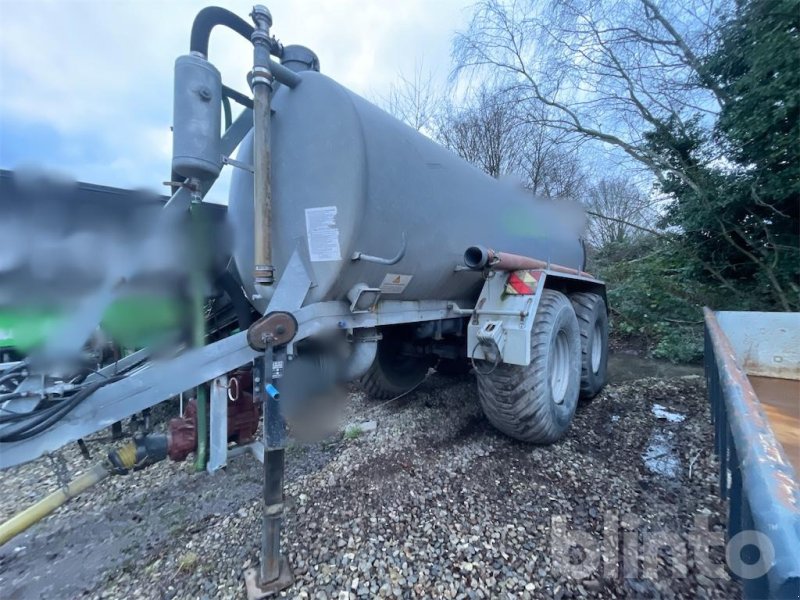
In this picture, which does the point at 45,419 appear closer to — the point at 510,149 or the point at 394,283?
the point at 394,283

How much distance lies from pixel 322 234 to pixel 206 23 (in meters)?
1.10

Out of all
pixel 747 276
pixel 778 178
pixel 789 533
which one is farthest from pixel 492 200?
pixel 747 276

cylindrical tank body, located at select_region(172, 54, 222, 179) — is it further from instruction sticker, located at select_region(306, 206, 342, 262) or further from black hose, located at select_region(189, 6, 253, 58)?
instruction sticker, located at select_region(306, 206, 342, 262)

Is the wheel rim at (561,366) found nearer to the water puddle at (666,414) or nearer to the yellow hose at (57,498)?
the water puddle at (666,414)

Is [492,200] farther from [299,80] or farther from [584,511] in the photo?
[584,511]

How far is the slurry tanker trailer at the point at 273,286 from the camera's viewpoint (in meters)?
1.63

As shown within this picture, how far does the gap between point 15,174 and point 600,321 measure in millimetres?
5048

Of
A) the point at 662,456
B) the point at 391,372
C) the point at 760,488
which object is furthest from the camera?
the point at 391,372

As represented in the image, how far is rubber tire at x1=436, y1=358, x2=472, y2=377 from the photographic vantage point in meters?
4.43

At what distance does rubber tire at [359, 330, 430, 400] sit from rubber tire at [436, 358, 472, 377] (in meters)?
0.48

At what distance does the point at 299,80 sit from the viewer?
2.00m

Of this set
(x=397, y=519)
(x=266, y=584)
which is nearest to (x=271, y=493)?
(x=266, y=584)

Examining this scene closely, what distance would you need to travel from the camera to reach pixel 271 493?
1710 mm

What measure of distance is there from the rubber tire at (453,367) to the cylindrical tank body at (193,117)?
3.26 meters
